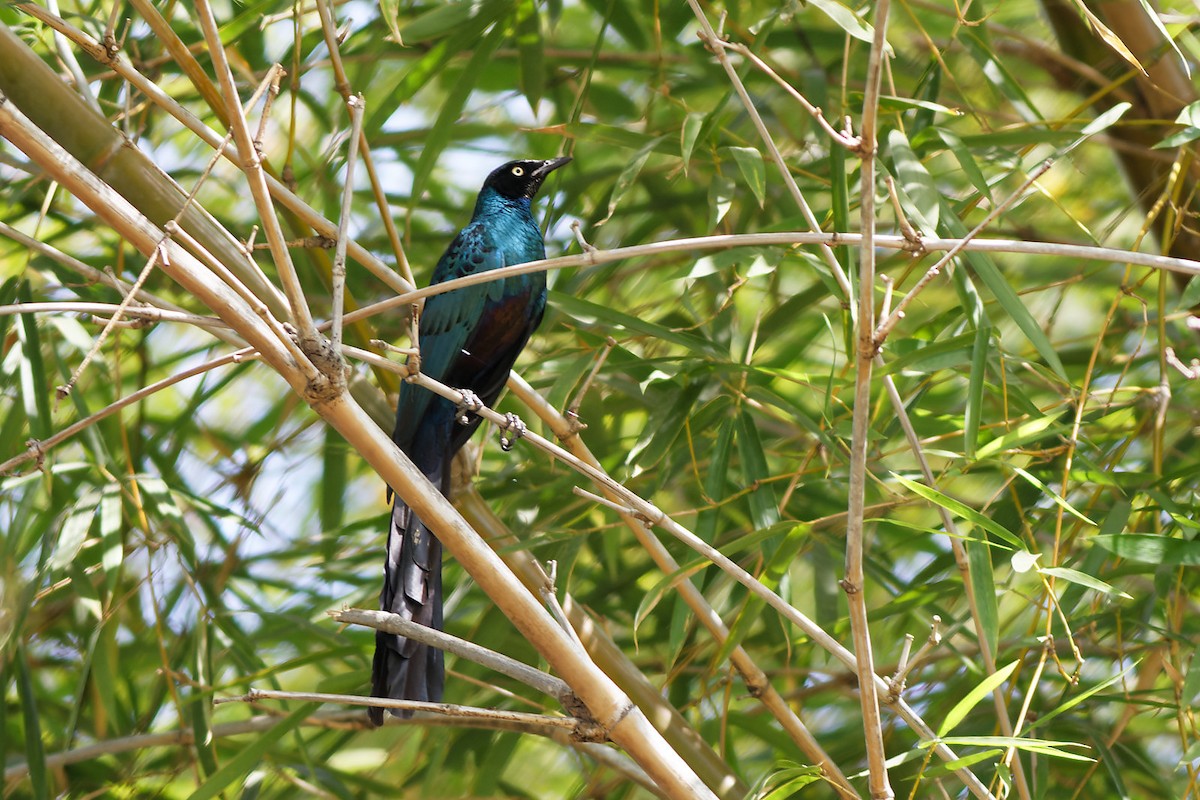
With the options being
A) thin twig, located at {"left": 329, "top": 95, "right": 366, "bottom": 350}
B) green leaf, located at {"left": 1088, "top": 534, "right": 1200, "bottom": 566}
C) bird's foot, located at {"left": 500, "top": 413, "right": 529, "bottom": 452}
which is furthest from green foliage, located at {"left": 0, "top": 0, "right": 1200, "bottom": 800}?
thin twig, located at {"left": 329, "top": 95, "right": 366, "bottom": 350}

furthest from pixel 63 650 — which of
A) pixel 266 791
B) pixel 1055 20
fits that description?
pixel 1055 20

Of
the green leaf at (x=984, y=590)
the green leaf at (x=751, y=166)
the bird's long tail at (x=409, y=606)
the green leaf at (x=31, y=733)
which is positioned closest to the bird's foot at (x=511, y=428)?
the bird's long tail at (x=409, y=606)

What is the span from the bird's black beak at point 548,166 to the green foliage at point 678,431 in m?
0.14

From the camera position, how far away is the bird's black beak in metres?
2.40

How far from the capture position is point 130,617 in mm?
2818

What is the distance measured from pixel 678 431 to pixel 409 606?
0.53 metres

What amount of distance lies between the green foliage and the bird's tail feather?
0.16 metres

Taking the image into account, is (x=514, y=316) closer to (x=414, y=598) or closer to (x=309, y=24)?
(x=414, y=598)

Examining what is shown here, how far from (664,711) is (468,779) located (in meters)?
1.29

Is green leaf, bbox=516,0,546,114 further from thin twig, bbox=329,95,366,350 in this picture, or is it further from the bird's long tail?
thin twig, bbox=329,95,366,350

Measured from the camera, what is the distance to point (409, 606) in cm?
190

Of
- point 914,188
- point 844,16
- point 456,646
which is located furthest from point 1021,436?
point 456,646

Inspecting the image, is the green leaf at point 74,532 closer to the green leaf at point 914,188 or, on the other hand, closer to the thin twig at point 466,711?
the thin twig at point 466,711

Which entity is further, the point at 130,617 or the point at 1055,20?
the point at 130,617
